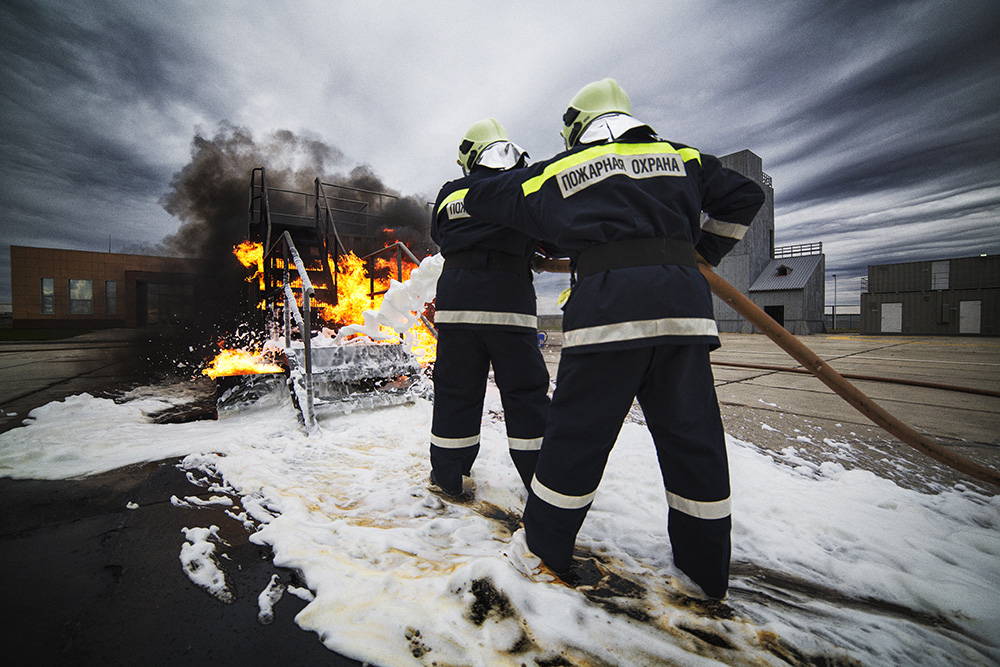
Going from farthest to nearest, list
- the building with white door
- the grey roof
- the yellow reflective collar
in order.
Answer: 1. the grey roof
2. the building with white door
3. the yellow reflective collar

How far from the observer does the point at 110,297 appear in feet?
61.7

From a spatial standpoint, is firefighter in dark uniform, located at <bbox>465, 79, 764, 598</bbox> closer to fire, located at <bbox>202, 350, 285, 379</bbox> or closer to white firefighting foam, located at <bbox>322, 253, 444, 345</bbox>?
white firefighting foam, located at <bbox>322, 253, 444, 345</bbox>

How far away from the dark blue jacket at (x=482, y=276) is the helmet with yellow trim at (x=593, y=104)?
0.49 meters

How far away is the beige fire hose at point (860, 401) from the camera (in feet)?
6.55

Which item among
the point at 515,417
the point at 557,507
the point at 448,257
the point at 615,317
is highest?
the point at 448,257

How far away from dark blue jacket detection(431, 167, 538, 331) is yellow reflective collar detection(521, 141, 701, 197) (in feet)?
1.62

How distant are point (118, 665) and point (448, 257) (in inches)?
74.9

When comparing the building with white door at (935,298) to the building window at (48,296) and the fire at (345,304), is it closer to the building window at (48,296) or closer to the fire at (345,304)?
the fire at (345,304)

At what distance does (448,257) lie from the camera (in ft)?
7.22

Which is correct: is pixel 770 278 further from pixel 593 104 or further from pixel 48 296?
pixel 48 296

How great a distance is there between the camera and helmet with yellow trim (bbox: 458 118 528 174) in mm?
2098

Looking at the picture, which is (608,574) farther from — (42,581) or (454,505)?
(42,581)

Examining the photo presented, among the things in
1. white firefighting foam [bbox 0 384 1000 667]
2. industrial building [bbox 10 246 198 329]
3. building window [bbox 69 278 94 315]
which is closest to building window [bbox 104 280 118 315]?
industrial building [bbox 10 246 198 329]

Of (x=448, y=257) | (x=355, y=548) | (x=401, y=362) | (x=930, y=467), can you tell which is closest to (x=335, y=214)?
(x=401, y=362)
